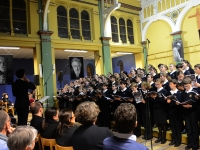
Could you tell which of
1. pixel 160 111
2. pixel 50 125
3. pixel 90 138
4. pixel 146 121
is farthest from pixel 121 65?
pixel 90 138

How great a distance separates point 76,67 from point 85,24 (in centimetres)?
247

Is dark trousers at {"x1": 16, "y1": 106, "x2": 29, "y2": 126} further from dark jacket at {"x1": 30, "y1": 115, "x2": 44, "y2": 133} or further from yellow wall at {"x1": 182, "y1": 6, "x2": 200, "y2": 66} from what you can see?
yellow wall at {"x1": 182, "y1": 6, "x2": 200, "y2": 66}

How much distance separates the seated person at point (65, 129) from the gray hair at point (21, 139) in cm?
73

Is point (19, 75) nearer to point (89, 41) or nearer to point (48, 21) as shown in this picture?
point (48, 21)

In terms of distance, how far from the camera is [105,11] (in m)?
10.3

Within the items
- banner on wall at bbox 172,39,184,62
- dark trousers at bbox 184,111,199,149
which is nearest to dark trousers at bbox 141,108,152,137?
dark trousers at bbox 184,111,199,149

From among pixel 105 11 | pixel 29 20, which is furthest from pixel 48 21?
pixel 105 11

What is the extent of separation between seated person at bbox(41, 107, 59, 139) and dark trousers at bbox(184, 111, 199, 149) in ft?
7.67

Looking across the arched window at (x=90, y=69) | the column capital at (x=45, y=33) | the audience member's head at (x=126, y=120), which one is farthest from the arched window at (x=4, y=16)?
the arched window at (x=90, y=69)

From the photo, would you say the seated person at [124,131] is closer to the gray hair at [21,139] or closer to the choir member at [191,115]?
the gray hair at [21,139]

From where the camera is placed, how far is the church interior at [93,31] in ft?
27.8

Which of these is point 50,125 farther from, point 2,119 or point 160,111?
point 160,111

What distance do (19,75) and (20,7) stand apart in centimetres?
578

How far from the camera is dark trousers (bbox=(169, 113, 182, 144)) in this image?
392cm
